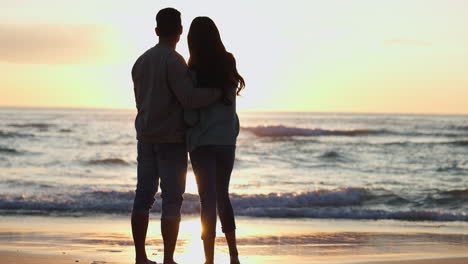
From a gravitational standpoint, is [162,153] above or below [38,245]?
above

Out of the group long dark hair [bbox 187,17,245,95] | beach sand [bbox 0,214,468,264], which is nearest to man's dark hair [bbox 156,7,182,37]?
long dark hair [bbox 187,17,245,95]

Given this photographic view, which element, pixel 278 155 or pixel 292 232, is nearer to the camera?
pixel 292 232

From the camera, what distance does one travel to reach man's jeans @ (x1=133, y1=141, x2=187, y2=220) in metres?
4.47

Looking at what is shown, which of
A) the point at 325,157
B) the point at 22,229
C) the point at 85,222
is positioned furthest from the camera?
the point at 325,157

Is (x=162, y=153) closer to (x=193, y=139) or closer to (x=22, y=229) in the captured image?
(x=193, y=139)

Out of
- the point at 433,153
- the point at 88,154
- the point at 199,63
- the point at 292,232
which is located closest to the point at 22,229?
the point at 292,232

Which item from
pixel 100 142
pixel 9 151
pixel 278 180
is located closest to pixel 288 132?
pixel 100 142

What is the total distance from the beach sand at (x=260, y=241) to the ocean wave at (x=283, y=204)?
0.57 meters

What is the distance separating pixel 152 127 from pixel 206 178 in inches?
17.9

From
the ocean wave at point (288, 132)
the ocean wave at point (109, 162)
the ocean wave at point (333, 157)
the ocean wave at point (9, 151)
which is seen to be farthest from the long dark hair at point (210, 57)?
the ocean wave at point (288, 132)

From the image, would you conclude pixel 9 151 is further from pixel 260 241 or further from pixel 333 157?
pixel 260 241

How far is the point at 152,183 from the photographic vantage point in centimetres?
460

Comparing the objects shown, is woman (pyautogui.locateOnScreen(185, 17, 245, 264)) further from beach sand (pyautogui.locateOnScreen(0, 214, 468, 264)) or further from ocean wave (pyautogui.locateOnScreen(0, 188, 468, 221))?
ocean wave (pyautogui.locateOnScreen(0, 188, 468, 221))

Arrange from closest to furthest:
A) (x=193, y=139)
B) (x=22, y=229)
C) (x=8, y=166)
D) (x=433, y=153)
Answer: (x=193, y=139)
(x=22, y=229)
(x=8, y=166)
(x=433, y=153)
